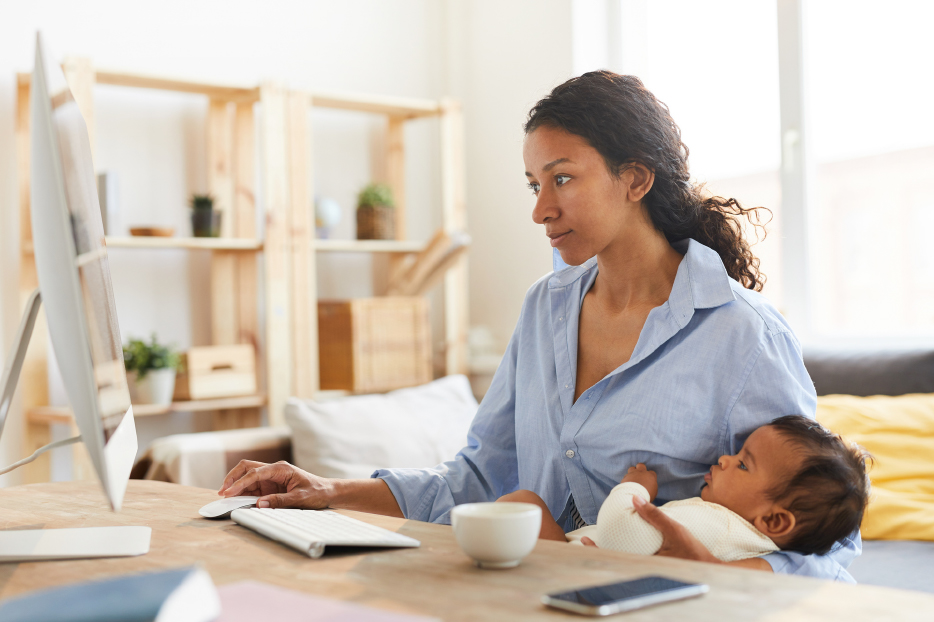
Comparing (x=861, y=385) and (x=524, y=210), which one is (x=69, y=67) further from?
(x=861, y=385)

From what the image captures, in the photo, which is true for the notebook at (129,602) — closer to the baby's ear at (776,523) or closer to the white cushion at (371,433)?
the baby's ear at (776,523)

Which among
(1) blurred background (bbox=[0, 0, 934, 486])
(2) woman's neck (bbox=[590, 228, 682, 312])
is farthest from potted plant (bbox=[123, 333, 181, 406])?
(2) woman's neck (bbox=[590, 228, 682, 312])

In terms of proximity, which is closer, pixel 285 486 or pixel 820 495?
pixel 820 495

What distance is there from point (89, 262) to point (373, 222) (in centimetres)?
247

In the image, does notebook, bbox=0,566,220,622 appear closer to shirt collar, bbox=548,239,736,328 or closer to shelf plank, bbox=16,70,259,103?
shirt collar, bbox=548,239,736,328

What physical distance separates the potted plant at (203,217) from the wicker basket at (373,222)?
0.59m

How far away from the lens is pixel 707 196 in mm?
1470

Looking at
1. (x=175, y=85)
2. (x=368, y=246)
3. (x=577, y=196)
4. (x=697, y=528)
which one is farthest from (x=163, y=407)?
(x=697, y=528)

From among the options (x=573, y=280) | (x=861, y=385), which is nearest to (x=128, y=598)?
(x=573, y=280)

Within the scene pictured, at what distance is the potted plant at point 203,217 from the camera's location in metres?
2.87

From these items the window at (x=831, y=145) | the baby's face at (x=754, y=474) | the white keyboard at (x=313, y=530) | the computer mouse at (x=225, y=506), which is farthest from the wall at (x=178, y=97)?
the baby's face at (x=754, y=474)

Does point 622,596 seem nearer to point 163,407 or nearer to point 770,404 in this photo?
point 770,404

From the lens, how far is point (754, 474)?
3.50ft

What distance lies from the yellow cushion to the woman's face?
1007 mm
